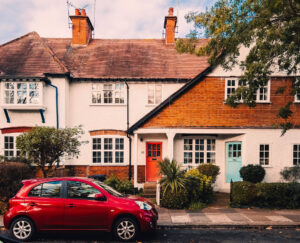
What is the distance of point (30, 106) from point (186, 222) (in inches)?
399

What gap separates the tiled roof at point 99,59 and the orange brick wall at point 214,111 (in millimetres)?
2405

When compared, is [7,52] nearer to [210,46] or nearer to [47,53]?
[47,53]

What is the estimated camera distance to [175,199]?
1028cm

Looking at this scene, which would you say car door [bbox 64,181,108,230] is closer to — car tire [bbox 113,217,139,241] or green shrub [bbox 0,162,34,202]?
car tire [bbox 113,217,139,241]

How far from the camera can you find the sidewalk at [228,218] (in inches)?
320

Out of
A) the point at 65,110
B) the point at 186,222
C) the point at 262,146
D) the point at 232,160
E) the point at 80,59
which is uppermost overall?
the point at 80,59

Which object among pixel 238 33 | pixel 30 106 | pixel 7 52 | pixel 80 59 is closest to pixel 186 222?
pixel 238 33

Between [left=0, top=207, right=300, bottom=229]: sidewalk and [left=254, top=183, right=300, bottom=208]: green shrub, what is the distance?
0.43 metres

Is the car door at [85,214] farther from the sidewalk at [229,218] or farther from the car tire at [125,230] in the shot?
the sidewalk at [229,218]

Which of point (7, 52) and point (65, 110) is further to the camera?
point (7, 52)

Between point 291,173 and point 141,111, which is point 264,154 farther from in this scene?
point 141,111

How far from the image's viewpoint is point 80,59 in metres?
16.5

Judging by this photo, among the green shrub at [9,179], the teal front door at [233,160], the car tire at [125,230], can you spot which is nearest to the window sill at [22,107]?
the green shrub at [9,179]

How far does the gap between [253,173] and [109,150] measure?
764 cm
